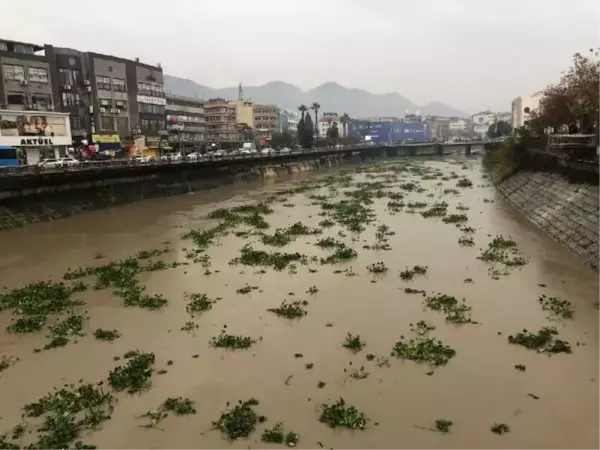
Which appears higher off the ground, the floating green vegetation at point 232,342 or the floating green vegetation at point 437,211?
the floating green vegetation at point 232,342

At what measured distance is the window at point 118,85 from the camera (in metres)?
80.9

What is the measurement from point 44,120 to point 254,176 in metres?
30.2

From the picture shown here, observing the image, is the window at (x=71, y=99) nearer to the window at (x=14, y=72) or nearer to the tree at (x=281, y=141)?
the window at (x=14, y=72)

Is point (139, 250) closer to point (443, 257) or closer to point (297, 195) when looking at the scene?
point (443, 257)

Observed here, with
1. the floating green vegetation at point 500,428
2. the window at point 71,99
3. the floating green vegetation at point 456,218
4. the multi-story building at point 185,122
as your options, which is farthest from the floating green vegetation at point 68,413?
the multi-story building at point 185,122

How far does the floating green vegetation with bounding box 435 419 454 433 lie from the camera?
31.7ft

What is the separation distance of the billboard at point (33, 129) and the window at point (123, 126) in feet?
62.0

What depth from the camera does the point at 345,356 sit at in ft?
42.5

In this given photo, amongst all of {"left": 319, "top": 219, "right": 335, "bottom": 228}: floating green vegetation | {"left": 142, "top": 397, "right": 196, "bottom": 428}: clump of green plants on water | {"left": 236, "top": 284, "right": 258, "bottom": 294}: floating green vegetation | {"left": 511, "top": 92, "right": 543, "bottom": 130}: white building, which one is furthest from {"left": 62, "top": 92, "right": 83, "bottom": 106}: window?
{"left": 511, "top": 92, "right": 543, "bottom": 130}: white building

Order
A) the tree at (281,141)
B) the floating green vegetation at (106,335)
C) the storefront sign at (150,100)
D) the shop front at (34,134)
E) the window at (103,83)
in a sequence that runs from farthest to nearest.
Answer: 1. the tree at (281,141)
2. the storefront sign at (150,100)
3. the window at (103,83)
4. the shop front at (34,134)
5. the floating green vegetation at (106,335)

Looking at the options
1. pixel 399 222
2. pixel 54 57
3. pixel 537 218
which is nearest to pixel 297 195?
pixel 399 222

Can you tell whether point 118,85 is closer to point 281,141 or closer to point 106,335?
point 281,141

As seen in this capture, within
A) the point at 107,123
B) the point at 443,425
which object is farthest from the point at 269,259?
the point at 107,123

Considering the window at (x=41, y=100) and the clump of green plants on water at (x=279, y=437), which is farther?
the window at (x=41, y=100)
